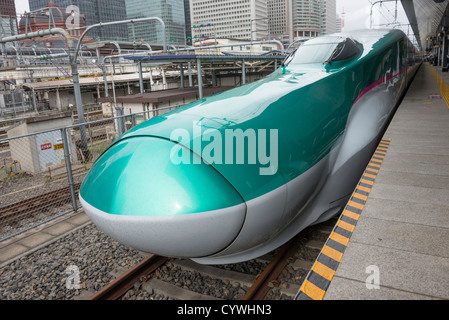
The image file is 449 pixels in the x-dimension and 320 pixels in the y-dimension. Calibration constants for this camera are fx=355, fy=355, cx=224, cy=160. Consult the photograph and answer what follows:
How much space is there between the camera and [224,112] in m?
4.09

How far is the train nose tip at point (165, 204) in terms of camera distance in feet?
10.8

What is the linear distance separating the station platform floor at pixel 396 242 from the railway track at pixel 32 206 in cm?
721

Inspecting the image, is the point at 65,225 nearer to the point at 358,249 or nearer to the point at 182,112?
the point at 182,112

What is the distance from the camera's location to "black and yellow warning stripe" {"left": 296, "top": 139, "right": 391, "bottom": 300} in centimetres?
283

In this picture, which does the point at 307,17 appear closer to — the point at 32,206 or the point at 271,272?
the point at 32,206

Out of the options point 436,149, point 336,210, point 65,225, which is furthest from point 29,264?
point 436,149

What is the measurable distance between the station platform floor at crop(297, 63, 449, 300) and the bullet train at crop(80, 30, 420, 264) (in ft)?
2.28

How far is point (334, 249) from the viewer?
134 inches

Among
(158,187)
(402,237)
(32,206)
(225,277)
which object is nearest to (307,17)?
(32,206)

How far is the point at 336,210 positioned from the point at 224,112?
102 inches

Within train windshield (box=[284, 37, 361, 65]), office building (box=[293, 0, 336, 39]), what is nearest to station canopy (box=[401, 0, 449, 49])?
train windshield (box=[284, 37, 361, 65])

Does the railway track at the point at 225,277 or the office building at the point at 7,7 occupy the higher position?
the office building at the point at 7,7

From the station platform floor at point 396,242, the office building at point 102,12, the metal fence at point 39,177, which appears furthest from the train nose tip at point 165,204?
the office building at point 102,12

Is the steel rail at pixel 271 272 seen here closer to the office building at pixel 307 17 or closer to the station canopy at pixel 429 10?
the station canopy at pixel 429 10
